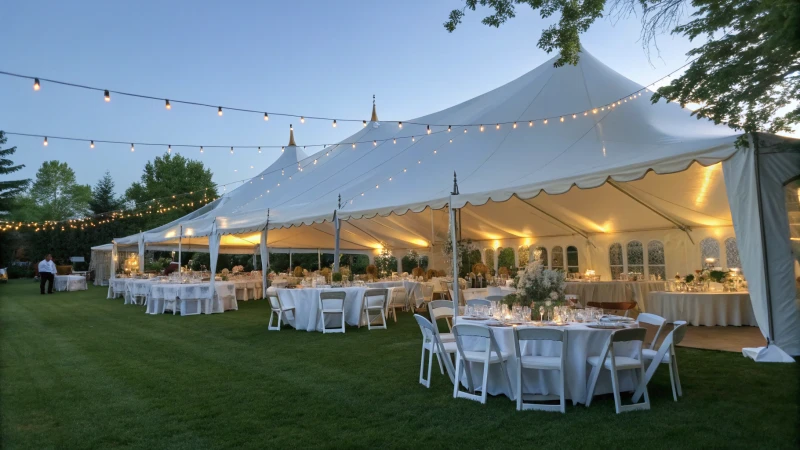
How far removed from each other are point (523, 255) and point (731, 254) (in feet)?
16.8

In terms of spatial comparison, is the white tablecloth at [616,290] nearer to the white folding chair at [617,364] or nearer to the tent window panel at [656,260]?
the tent window panel at [656,260]

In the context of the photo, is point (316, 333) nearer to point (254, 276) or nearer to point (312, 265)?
point (254, 276)

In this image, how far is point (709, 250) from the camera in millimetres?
10055

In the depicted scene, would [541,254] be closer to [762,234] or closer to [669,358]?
[762,234]

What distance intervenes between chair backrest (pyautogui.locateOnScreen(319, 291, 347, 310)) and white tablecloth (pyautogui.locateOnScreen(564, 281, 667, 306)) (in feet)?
15.0

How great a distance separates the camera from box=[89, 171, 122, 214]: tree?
35759 millimetres

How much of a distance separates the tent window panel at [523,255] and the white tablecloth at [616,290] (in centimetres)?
320

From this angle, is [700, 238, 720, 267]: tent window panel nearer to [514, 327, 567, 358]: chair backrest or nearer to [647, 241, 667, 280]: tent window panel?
[647, 241, 667, 280]: tent window panel

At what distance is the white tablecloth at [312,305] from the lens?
351 inches

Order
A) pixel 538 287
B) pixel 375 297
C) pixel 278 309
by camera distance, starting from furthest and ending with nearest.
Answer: pixel 375 297, pixel 278 309, pixel 538 287

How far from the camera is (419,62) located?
1211cm


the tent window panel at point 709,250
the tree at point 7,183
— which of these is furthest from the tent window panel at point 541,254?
the tree at point 7,183

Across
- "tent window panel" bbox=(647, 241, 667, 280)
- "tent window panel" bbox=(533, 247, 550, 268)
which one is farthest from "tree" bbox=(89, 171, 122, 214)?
"tent window panel" bbox=(647, 241, 667, 280)

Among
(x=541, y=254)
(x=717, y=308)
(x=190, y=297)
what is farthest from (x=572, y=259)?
(x=190, y=297)
